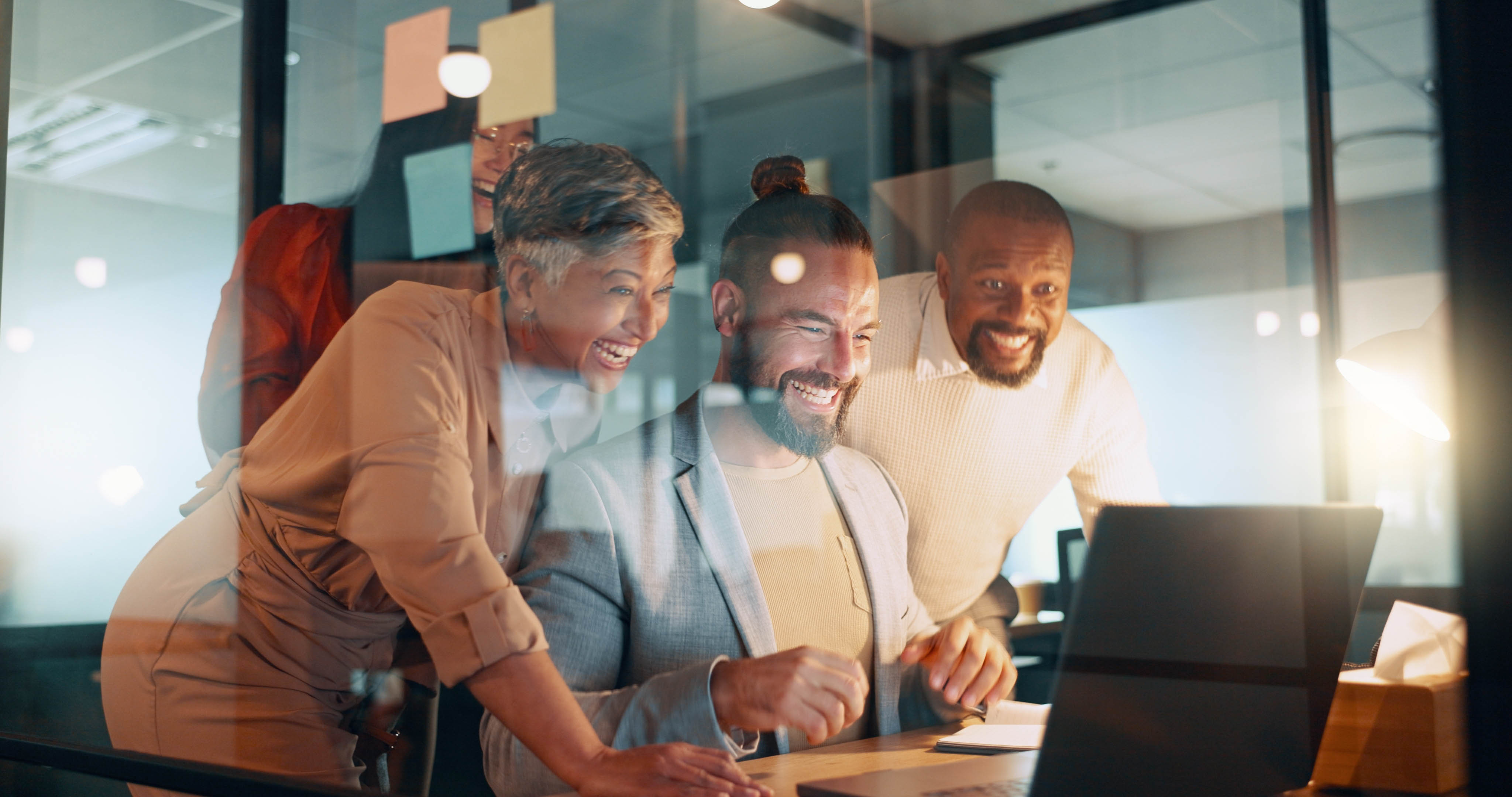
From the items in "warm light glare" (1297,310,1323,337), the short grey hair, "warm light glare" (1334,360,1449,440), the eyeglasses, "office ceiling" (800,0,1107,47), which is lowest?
"warm light glare" (1334,360,1449,440)

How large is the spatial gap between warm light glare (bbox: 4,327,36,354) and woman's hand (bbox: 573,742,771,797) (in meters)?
1.32

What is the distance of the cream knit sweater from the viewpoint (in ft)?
4.63

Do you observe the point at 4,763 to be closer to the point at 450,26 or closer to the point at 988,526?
the point at 450,26

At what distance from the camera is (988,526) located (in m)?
1.48

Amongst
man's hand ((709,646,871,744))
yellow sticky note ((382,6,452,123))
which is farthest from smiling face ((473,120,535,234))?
man's hand ((709,646,871,744))

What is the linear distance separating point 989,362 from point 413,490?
788 millimetres

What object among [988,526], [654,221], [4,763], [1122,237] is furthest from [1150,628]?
[4,763]

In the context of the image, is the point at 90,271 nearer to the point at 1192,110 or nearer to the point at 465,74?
the point at 465,74

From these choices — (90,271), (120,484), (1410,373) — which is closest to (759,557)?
(1410,373)

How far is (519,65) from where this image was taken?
4.69 ft

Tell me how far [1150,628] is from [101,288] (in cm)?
160

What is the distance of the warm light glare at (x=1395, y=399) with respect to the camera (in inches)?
34.8

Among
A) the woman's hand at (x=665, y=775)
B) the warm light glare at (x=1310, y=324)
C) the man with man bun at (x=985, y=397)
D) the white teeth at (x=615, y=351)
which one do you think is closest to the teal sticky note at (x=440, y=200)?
the white teeth at (x=615, y=351)

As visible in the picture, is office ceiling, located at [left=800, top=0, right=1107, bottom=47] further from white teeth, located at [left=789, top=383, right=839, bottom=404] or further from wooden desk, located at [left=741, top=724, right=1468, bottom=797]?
wooden desk, located at [left=741, top=724, right=1468, bottom=797]
